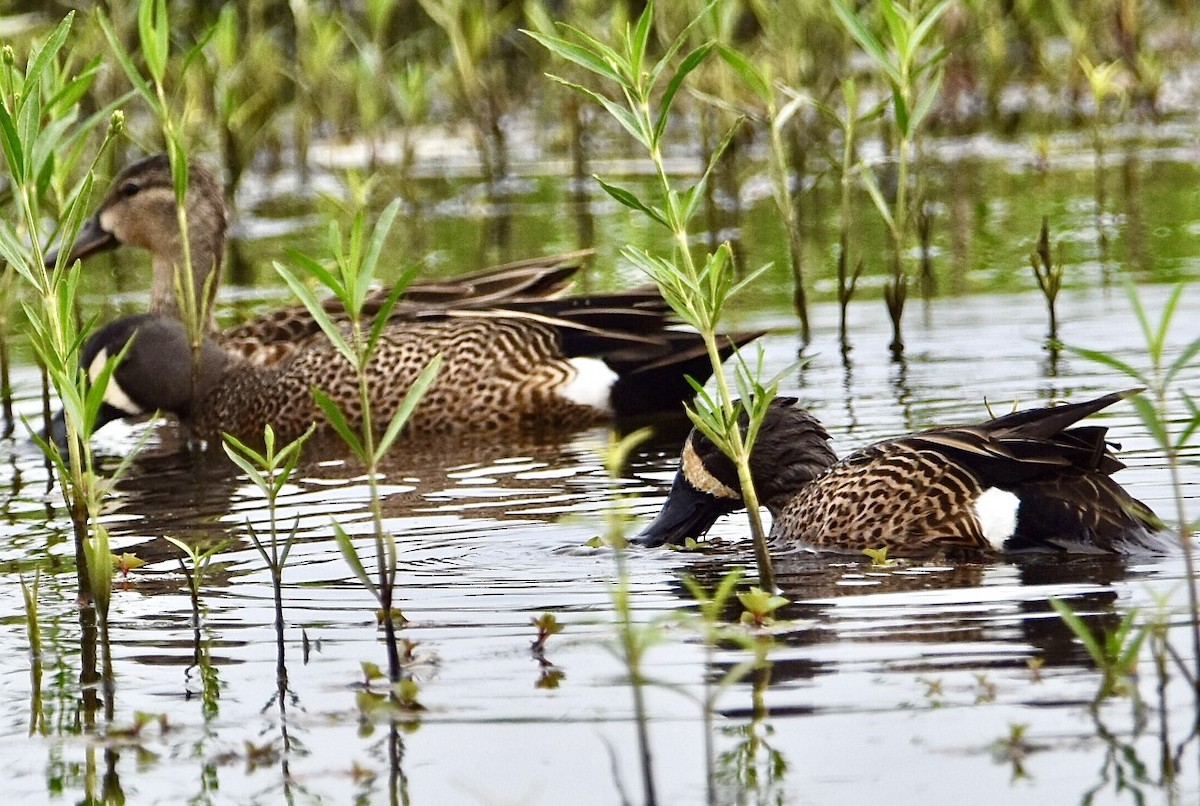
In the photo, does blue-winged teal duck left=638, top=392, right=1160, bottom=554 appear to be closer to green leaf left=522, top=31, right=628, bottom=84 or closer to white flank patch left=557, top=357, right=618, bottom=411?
green leaf left=522, top=31, right=628, bottom=84

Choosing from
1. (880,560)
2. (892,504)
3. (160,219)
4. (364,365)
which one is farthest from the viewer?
(160,219)

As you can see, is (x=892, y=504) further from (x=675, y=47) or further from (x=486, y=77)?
(x=486, y=77)

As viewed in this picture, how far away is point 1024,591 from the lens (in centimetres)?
443

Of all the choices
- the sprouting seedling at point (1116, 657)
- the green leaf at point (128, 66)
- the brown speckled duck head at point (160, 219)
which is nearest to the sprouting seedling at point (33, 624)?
the sprouting seedling at point (1116, 657)

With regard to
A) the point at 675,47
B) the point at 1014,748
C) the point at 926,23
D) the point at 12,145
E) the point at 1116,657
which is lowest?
the point at 1014,748

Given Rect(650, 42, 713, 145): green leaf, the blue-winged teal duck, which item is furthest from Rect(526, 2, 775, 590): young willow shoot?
the blue-winged teal duck

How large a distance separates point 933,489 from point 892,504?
12 centimetres

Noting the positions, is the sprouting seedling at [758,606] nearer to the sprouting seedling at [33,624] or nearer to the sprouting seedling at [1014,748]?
the sprouting seedling at [1014,748]

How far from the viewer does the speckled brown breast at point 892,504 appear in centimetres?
508

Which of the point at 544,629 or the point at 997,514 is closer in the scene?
the point at 544,629

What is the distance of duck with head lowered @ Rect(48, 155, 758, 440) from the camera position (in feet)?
25.4

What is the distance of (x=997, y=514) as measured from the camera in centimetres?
498

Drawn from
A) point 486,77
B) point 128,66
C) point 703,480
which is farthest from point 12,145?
point 486,77

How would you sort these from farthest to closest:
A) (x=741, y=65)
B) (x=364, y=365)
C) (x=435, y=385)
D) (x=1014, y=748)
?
(x=435, y=385) → (x=741, y=65) → (x=364, y=365) → (x=1014, y=748)
